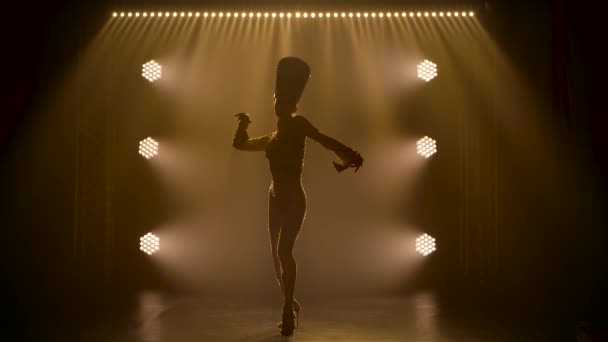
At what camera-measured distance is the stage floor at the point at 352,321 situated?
2.57 meters

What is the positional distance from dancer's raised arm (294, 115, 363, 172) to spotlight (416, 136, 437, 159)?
1947 millimetres

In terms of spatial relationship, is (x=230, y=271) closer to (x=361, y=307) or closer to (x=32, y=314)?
(x=361, y=307)

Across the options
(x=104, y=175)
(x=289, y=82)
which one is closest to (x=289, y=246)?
(x=289, y=82)

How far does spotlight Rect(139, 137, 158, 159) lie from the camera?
14.3 ft

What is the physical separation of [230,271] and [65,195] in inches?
56.6

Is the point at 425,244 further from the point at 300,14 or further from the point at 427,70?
the point at 300,14

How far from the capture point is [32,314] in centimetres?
304

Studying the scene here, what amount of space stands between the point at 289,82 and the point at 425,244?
86.8 inches

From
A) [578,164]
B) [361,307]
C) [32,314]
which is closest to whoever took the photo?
[32,314]

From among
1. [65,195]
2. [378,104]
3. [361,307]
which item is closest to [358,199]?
[378,104]

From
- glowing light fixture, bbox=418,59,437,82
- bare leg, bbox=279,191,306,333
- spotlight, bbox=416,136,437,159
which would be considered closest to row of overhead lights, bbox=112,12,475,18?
glowing light fixture, bbox=418,59,437,82

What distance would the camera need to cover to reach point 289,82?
2.59 meters

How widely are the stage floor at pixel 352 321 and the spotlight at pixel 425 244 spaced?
63cm

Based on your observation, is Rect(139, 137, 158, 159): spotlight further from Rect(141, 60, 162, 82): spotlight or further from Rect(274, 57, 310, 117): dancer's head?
Rect(274, 57, 310, 117): dancer's head
